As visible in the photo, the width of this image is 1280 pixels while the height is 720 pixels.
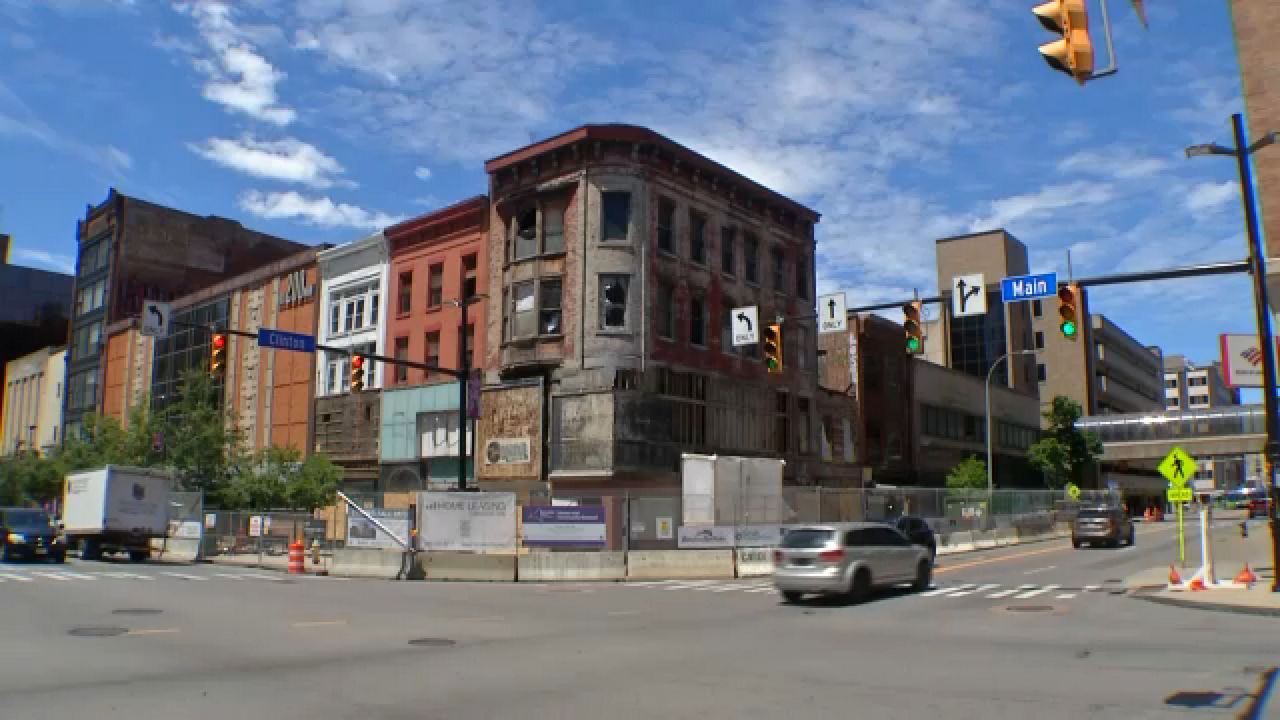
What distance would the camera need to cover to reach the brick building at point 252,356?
5191 centimetres

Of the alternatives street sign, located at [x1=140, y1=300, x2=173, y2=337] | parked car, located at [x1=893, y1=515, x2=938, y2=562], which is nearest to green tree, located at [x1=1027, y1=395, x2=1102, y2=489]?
parked car, located at [x1=893, y1=515, x2=938, y2=562]

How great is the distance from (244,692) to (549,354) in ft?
92.5

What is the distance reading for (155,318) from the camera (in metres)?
23.8

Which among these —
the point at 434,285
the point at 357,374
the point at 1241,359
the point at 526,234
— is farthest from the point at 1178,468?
the point at 434,285

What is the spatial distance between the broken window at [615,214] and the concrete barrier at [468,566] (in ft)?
47.8

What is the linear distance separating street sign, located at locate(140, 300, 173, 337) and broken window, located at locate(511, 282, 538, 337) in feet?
52.5

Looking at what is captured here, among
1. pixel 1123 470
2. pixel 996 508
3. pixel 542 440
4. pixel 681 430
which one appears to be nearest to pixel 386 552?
pixel 542 440

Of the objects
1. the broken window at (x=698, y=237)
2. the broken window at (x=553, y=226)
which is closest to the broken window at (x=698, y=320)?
the broken window at (x=698, y=237)

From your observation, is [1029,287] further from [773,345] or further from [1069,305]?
[773,345]

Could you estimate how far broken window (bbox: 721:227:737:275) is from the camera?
1684 inches

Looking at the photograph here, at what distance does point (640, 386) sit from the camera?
36688 millimetres

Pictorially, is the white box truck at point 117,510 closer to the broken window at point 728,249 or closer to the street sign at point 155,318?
the street sign at point 155,318

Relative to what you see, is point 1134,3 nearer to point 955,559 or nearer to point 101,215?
point 955,559

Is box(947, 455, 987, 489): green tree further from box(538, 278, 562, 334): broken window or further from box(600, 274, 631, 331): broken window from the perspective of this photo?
box(538, 278, 562, 334): broken window
